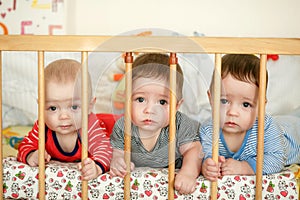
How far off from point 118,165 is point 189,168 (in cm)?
19

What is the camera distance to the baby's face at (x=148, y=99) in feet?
4.22

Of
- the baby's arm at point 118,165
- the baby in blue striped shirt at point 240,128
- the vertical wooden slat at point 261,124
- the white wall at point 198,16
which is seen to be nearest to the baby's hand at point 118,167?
the baby's arm at point 118,165

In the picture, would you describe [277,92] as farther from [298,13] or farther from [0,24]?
[0,24]

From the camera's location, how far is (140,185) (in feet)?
4.27

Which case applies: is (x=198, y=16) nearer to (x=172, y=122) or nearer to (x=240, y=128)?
(x=240, y=128)

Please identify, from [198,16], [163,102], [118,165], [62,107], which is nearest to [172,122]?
[163,102]

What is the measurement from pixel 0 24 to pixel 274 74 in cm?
145

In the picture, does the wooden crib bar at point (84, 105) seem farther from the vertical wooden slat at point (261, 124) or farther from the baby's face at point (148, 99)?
the vertical wooden slat at point (261, 124)

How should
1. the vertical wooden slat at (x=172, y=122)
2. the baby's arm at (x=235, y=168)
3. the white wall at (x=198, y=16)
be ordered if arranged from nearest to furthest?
the vertical wooden slat at (x=172, y=122), the baby's arm at (x=235, y=168), the white wall at (x=198, y=16)

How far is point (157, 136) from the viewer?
1.38 m

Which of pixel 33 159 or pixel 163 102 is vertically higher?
pixel 163 102

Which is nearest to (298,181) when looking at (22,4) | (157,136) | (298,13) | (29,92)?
(157,136)

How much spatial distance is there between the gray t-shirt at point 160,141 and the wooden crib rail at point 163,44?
23cm

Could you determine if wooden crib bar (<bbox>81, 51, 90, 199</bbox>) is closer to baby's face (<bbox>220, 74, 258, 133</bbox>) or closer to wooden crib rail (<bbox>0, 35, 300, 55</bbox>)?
wooden crib rail (<bbox>0, 35, 300, 55</bbox>)
